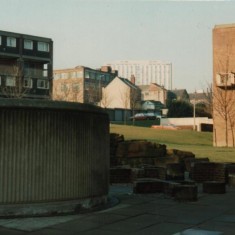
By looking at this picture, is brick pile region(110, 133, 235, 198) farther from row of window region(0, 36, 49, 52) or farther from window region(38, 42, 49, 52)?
window region(38, 42, 49, 52)

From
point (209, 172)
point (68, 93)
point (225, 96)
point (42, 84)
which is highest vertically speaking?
point (42, 84)

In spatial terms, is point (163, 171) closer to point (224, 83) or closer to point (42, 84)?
point (224, 83)

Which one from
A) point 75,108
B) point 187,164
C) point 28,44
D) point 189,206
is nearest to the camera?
point 75,108

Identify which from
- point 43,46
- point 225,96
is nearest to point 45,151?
point 225,96

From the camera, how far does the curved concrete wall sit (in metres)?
8.70

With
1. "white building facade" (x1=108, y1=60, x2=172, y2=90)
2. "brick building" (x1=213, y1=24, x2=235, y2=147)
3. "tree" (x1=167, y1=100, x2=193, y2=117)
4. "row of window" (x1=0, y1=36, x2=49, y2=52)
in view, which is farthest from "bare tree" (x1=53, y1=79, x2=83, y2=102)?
"white building facade" (x1=108, y1=60, x2=172, y2=90)

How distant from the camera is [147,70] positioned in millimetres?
183750

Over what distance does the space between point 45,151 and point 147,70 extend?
176 m

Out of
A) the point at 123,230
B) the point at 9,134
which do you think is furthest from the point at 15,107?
the point at 123,230

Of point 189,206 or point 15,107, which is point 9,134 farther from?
point 189,206

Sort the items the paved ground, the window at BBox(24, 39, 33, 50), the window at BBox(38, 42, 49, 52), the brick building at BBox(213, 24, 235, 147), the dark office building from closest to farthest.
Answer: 1. the paved ground
2. the brick building at BBox(213, 24, 235, 147)
3. the dark office building
4. the window at BBox(24, 39, 33, 50)
5. the window at BBox(38, 42, 49, 52)

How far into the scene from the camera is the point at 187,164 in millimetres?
17656

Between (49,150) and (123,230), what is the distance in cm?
230

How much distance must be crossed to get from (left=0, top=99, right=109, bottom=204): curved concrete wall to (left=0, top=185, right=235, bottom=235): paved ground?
1.74 feet
